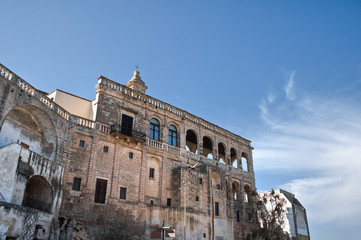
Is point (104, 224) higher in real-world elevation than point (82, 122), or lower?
lower

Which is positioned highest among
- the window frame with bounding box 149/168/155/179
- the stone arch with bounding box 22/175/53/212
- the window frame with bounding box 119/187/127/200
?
the window frame with bounding box 149/168/155/179

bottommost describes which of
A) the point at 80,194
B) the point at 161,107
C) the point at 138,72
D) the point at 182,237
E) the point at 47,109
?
the point at 182,237

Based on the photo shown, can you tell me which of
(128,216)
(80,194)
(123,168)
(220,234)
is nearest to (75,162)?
(80,194)

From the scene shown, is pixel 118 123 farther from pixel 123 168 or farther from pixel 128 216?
pixel 128 216

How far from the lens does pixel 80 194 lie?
75.0ft

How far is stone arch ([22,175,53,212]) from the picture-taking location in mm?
20547

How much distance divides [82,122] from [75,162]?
326 centimetres

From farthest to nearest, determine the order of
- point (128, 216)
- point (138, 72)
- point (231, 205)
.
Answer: point (138, 72) → point (231, 205) → point (128, 216)

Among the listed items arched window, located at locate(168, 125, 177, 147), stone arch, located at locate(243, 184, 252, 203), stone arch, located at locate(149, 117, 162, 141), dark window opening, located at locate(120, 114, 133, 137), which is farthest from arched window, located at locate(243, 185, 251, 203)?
dark window opening, located at locate(120, 114, 133, 137)

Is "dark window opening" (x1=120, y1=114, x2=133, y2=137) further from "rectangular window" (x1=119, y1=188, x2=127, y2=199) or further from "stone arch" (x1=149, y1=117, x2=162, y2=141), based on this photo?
"rectangular window" (x1=119, y1=188, x2=127, y2=199)

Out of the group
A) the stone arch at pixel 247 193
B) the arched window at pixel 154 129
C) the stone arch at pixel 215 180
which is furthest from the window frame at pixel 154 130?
the stone arch at pixel 247 193

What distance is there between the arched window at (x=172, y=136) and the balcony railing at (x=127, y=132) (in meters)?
4.19

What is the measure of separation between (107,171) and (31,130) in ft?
21.3

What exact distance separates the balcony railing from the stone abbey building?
102mm
